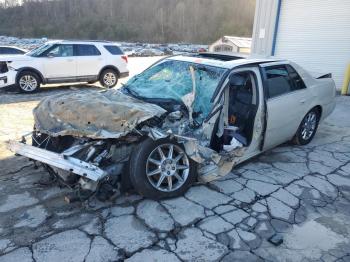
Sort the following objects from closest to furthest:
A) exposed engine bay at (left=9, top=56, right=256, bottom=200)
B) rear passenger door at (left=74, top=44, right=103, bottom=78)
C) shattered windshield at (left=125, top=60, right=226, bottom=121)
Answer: exposed engine bay at (left=9, top=56, right=256, bottom=200) → shattered windshield at (left=125, top=60, right=226, bottom=121) → rear passenger door at (left=74, top=44, right=103, bottom=78)

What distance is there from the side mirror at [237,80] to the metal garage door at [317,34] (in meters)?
8.38

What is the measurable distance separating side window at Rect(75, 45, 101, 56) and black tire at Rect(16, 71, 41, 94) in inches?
63.3

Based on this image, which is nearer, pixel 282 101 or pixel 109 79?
pixel 282 101

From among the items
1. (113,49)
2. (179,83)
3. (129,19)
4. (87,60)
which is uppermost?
(129,19)

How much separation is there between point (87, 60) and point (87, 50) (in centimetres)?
40

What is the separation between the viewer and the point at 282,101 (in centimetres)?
461

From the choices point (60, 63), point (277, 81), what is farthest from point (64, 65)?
point (277, 81)

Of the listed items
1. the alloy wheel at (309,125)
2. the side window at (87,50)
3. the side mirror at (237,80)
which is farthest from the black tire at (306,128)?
the side window at (87,50)

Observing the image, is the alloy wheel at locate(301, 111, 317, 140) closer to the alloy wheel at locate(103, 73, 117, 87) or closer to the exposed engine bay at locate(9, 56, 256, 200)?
the exposed engine bay at locate(9, 56, 256, 200)

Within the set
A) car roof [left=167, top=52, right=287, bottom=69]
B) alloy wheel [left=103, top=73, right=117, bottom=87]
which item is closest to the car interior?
car roof [left=167, top=52, right=287, bottom=69]

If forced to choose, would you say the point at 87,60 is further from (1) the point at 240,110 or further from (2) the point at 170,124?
(2) the point at 170,124

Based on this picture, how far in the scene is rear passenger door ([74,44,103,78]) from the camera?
419 inches

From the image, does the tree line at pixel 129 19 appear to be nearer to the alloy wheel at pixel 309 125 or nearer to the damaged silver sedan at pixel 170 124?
the alloy wheel at pixel 309 125

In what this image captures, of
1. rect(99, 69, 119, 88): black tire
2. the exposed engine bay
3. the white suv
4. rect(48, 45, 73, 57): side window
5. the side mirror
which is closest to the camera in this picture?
the exposed engine bay
